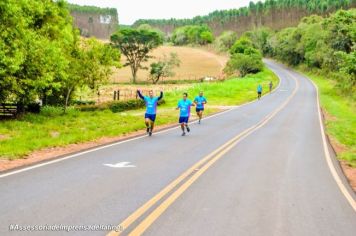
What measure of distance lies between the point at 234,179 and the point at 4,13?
50.7 ft

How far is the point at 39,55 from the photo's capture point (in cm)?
2347

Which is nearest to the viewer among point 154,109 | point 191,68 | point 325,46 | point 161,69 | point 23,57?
point 154,109

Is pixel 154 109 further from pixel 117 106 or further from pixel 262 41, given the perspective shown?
pixel 262 41

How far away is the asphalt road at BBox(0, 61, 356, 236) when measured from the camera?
22.4 ft

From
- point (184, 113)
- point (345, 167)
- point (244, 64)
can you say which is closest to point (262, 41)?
point (244, 64)

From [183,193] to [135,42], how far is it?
91.1 meters

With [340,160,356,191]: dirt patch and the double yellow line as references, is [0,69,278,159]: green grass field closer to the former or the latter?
the double yellow line

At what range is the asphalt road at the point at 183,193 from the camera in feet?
22.4

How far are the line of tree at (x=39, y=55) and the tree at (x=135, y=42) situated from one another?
64.8 meters

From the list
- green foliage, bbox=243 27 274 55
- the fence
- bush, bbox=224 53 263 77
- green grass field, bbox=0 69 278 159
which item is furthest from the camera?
green foliage, bbox=243 27 274 55

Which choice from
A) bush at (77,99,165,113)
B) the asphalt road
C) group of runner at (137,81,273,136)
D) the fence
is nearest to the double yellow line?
the asphalt road

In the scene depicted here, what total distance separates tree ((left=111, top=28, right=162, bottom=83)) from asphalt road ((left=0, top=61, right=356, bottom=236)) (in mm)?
83158

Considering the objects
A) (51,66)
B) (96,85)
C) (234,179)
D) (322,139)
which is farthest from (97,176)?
(96,85)

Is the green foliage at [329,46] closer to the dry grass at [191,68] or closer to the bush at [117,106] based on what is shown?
the bush at [117,106]
